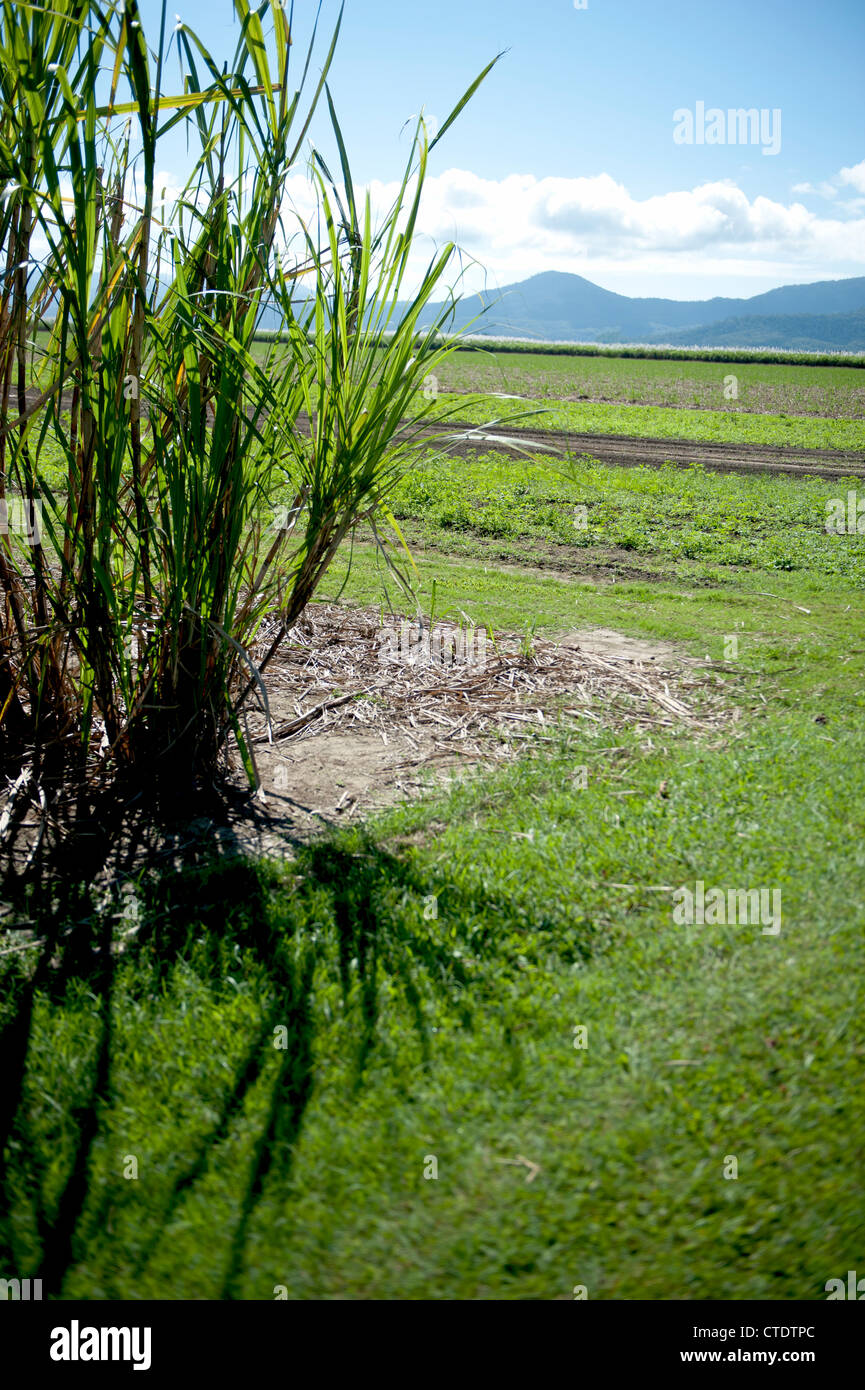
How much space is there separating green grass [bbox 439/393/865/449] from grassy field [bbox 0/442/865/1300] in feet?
49.3

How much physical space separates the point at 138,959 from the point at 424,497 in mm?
8979

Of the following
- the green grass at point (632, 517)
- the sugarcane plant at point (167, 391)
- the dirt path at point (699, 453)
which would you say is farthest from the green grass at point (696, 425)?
the sugarcane plant at point (167, 391)

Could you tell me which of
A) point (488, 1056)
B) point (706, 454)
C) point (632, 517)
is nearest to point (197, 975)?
point (488, 1056)

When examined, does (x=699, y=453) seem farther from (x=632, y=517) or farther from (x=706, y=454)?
(x=632, y=517)

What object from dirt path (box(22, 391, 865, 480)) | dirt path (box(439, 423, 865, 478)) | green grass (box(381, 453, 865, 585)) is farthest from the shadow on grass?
dirt path (box(439, 423, 865, 478))

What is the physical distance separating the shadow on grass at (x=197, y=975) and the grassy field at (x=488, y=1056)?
0.03 feet

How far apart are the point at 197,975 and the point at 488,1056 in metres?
1.05

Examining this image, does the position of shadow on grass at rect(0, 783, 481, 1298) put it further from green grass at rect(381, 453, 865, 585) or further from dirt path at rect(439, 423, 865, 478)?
dirt path at rect(439, 423, 865, 478)

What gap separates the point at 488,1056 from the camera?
2416 millimetres

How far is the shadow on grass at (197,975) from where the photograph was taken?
2.09 m

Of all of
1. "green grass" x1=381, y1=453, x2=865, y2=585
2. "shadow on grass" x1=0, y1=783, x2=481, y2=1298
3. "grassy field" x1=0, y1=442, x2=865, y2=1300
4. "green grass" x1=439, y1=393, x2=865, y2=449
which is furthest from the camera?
"green grass" x1=439, y1=393, x2=865, y2=449

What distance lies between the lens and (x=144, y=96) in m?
2.72

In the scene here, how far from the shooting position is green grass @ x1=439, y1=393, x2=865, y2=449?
1886 cm

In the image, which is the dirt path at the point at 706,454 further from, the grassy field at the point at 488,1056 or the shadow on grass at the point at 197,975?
the shadow on grass at the point at 197,975
